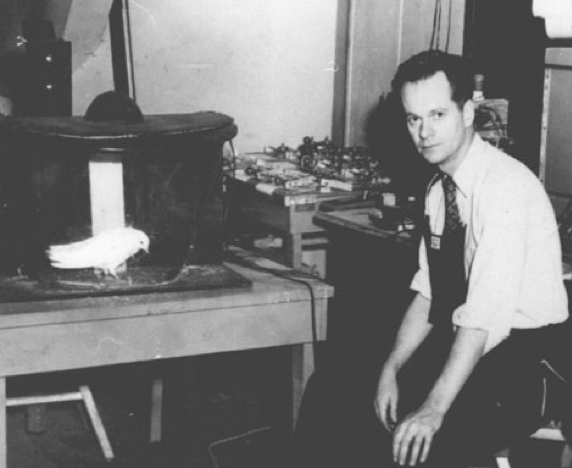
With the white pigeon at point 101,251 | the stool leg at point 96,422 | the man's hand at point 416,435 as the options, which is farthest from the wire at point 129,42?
the man's hand at point 416,435

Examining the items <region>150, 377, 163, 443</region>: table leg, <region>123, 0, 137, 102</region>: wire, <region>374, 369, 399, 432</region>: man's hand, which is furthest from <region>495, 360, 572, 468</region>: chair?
<region>123, 0, 137, 102</region>: wire

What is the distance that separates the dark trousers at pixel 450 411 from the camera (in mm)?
2379

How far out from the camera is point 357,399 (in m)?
2.74

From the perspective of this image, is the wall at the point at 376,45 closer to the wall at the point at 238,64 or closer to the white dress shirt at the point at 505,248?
the wall at the point at 238,64

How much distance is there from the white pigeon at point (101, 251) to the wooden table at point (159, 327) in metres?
0.17

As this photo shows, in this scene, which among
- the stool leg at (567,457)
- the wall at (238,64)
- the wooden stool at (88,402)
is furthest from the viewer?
the wall at (238,64)

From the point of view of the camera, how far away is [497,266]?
2414 mm

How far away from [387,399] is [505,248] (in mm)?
554

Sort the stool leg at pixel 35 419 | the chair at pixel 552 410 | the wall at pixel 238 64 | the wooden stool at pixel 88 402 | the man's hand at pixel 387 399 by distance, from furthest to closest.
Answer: the wall at pixel 238 64 → the stool leg at pixel 35 419 → the wooden stool at pixel 88 402 → the man's hand at pixel 387 399 → the chair at pixel 552 410

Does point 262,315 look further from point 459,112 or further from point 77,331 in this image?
point 459,112

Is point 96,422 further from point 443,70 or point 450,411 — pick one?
point 443,70

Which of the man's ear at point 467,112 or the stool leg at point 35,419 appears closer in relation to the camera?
the man's ear at point 467,112

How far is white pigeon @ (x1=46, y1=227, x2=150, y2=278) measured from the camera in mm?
2799

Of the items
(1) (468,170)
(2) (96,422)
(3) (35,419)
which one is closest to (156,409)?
(2) (96,422)
